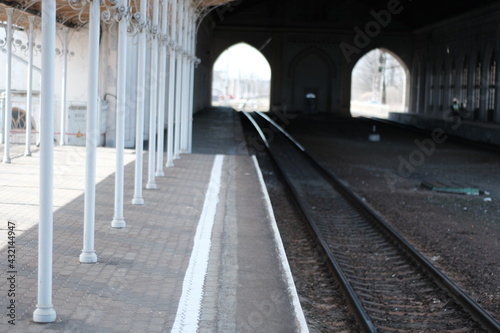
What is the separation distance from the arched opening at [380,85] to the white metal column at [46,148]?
48.3m

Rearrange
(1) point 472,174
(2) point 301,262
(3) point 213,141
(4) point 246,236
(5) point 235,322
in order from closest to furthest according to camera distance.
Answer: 1. (5) point 235,322
2. (4) point 246,236
3. (2) point 301,262
4. (1) point 472,174
5. (3) point 213,141

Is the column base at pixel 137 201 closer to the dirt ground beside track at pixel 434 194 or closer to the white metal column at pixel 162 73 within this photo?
the white metal column at pixel 162 73

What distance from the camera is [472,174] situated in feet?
63.8

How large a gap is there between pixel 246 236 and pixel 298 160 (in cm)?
1387

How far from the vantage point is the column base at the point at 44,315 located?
5176 millimetres

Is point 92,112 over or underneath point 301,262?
over

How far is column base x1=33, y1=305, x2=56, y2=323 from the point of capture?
17.0 feet

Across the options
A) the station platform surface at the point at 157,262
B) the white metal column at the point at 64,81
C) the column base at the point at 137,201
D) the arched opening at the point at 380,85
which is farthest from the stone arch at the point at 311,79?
the column base at the point at 137,201

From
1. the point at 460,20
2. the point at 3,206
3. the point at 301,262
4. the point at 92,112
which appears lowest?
the point at 301,262

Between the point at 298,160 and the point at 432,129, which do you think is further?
the point at 432,129

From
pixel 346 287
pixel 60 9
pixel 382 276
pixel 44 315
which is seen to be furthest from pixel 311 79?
pixel 44 315

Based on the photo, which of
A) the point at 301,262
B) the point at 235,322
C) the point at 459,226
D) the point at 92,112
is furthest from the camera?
the point at 459,226

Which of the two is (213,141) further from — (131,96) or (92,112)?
(92,112)

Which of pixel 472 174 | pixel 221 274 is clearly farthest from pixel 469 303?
pixel 472 174
